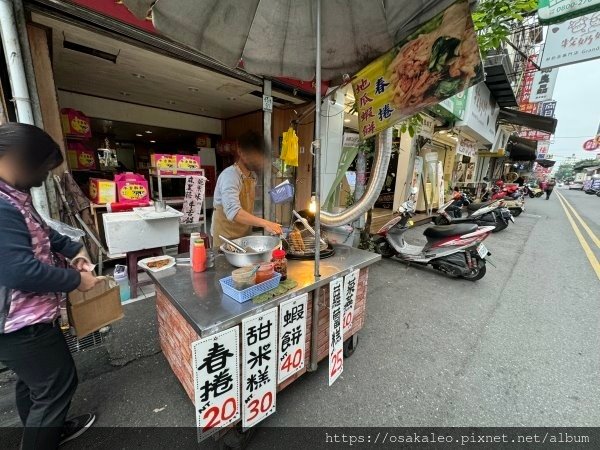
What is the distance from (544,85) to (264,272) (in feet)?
53.1

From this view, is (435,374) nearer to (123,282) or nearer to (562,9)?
(123,282)

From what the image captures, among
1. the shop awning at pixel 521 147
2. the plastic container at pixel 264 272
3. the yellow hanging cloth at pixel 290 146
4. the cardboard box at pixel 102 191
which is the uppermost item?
the shop awning at pixel 521 147

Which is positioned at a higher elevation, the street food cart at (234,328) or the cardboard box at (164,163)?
the cardboard box at (164,163)

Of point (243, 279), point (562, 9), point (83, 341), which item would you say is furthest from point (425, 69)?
point (562, 9)

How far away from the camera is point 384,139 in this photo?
9.25 ft

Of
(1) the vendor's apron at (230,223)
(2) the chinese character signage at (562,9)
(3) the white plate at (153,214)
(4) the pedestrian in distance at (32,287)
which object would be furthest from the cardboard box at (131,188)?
(2) the chinese character signage at (562,9)

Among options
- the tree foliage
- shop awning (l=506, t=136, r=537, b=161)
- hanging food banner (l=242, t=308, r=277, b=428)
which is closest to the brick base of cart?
hanging food banner (l=242, t=308, r=277, b=428)

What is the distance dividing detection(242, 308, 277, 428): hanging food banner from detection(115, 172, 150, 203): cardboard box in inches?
142

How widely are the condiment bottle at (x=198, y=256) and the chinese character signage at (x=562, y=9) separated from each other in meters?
6.27

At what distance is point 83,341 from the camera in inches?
99.7

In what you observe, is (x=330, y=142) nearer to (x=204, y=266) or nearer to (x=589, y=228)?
(x=204, y=266)

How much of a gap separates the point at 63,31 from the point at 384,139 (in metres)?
3.82

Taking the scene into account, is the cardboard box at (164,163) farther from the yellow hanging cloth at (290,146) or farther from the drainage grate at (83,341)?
the drainage grate at (83,341)

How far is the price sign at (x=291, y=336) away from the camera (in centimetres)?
172
